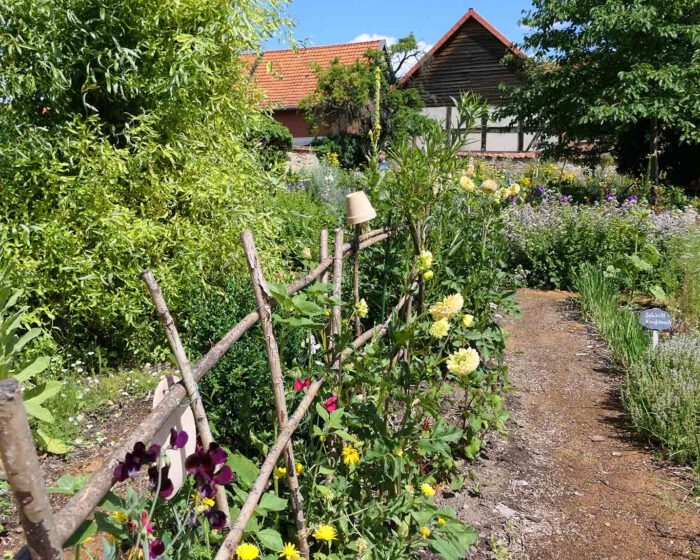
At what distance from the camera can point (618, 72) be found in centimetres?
1061

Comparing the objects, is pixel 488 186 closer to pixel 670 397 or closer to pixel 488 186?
pixel 488 186

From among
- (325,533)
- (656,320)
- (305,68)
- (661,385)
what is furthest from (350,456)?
(305,68)

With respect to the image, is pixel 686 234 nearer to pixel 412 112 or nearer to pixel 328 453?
pixel 328 453

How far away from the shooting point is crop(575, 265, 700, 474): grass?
2.95 m

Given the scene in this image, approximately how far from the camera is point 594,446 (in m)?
3.11

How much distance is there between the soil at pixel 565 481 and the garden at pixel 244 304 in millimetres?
78

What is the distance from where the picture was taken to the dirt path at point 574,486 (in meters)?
2.31

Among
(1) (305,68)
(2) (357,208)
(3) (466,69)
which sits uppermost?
(1) (305,68)

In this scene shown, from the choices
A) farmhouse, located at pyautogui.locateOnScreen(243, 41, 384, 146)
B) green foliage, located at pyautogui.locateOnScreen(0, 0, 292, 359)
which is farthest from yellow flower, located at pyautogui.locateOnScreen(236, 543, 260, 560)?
farmhouse, located at pyautogui.locateOnScreen(243, 41, 384, 146)

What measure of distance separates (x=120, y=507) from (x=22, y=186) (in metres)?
3.13

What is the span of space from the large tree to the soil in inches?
286

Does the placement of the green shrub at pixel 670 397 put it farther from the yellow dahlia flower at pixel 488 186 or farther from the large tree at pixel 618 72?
the large tree at pixel 618 72

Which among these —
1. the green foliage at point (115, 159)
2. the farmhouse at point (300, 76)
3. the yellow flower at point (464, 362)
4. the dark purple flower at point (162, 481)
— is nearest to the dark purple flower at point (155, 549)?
the dark purple flower at point (162, 481)

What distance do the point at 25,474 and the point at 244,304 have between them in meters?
2.31
